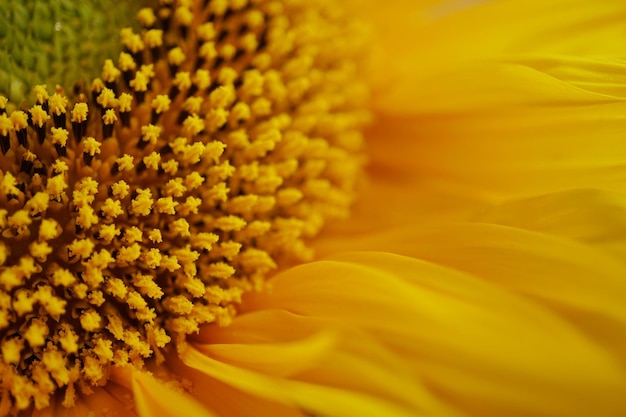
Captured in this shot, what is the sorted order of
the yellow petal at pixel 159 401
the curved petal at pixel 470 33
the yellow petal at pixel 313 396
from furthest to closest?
the curved petal at pixel 470 33, the yellow petal at pixel 159 401, the yellow petal at pixel 313 396

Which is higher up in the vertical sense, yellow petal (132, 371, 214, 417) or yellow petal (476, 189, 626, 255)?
yellow petal (476, 189, 626, 255)

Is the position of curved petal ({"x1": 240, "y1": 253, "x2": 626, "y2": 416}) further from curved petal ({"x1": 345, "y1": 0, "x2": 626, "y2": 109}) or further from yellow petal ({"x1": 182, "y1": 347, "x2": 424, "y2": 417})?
curved petal ({"x1": 345, "y1": 0, "x2": 626, "y2": 109})

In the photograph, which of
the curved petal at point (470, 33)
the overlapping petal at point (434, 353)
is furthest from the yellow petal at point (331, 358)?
the curved petal at point (470, 33)

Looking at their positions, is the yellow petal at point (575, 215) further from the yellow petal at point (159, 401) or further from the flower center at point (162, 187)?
the yellow petal at point (159, 401)

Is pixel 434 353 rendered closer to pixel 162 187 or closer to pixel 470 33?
pixel 162 187

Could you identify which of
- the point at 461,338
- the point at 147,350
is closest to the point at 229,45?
the point at 147,350

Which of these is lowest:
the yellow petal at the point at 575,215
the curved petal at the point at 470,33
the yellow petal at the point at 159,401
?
the yellow petal at the point at 159,401

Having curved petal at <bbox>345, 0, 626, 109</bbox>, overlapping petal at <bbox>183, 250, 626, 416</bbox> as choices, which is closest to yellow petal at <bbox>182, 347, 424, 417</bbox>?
overlapping petal at <bbox>183, 250, 626, 416</bbox>

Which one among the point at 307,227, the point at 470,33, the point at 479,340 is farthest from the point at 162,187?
the point at 470,33

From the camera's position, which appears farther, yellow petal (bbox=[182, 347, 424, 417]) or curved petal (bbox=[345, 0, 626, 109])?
curved petal (bbox=[345, 0, 626, 109])
